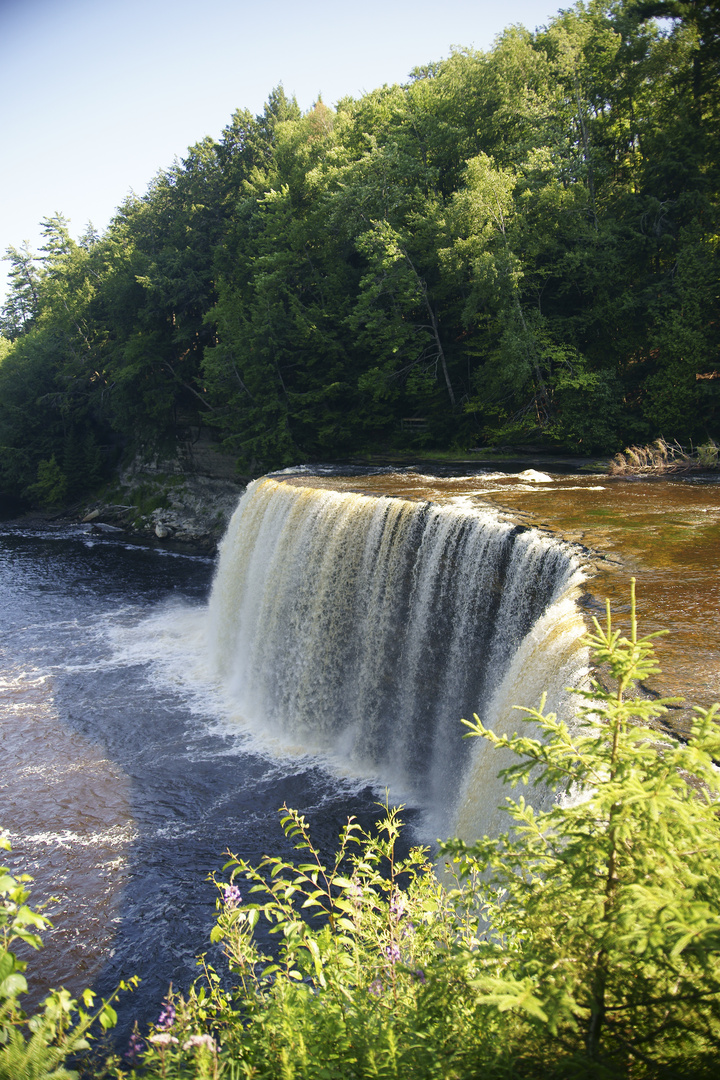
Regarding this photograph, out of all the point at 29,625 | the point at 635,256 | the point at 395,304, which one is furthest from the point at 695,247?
the point at 29,625

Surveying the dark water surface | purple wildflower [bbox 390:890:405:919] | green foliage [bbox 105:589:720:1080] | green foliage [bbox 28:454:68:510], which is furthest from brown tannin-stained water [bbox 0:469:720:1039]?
green foliage [bbox 28:454:68:510]

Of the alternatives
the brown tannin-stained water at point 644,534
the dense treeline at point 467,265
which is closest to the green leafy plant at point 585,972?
the brown tannin-stained water at point 644,534

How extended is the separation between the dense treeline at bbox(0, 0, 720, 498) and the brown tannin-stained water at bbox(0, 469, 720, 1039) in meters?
5.22

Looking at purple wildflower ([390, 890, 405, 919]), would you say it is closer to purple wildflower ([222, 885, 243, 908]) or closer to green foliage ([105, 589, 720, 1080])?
green foliage ([105, 589, 720, 1080])

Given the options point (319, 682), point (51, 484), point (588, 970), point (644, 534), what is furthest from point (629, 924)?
point (51, 484)

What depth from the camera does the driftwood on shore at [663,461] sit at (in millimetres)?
15758

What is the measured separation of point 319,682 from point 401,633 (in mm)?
2433

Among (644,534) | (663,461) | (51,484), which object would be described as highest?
(663,461)

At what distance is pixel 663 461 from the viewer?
1627 centimetres

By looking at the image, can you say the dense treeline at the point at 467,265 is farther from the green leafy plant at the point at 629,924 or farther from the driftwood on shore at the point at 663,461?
the green leafy plant at the point at 629,924

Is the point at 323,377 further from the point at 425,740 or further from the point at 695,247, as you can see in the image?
the point at 425,740

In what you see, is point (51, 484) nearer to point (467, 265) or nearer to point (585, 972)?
point (467, 265)

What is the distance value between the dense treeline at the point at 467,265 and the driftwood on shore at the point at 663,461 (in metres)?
1.70

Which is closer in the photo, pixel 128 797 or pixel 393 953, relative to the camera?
pixel 393 953
